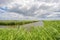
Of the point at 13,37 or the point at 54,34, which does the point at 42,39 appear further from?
the point at 54,34

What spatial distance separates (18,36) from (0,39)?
64 centimetres

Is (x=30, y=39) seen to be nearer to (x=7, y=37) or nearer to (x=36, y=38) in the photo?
(x=36, y=38)

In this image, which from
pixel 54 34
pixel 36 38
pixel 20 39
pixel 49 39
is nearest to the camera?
pixel 20 39

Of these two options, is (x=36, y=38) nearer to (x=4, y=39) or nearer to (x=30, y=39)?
(x=30, y=39)

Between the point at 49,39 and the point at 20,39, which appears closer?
the point at 20,39

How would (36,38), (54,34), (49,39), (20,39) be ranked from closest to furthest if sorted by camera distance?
(20,39) → (36,38) → (49,39) → (54,34)

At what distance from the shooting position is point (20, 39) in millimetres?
4770

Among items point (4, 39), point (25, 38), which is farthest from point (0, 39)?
point (25, 38)

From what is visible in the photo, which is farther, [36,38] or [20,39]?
[36,38]

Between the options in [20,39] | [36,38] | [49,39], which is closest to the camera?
[20,39]

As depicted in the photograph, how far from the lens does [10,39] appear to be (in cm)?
477

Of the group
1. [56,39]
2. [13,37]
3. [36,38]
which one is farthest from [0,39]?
[56,39]

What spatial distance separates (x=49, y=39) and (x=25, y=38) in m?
1.07

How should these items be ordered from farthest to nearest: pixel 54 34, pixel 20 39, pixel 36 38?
pixel 54 34 < pixel 36 38 < pixel 20 39
